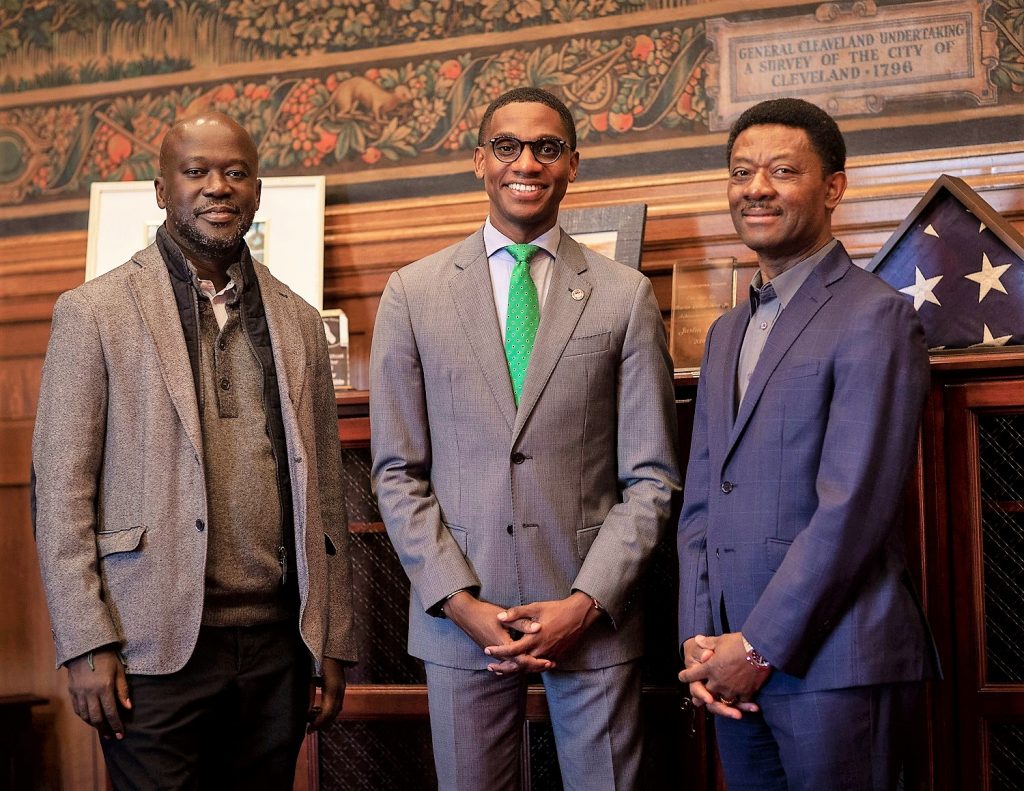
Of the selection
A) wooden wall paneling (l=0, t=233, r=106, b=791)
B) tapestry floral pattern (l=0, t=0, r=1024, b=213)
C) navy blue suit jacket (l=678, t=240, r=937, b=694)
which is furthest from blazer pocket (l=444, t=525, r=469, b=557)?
wooden wall paneling (l=0, t=233, r=106, b=791)

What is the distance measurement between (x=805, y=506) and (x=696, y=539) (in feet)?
0.95

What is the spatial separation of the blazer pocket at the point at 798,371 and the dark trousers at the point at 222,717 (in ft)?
3.60

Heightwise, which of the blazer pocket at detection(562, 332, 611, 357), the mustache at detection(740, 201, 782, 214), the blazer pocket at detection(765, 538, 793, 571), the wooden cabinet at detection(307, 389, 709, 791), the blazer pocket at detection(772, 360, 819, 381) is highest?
the mustache at detection(740, 201, 782, 214)

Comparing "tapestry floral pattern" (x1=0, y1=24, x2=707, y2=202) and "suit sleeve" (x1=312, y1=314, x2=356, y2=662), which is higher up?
"tapestry floral pattern" (x1=0, y1=24, x2=707, y2=202)

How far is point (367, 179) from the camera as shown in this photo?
371 centimetres

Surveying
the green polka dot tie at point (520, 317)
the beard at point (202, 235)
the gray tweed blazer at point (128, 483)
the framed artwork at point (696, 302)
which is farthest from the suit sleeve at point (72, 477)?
the framed artwork at point (696, 302)

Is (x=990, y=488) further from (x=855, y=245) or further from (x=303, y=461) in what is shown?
(x=303, y=461)

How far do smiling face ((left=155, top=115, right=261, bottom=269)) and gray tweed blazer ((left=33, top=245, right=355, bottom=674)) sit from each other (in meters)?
0.12

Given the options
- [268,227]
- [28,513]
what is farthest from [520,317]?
[28,513]

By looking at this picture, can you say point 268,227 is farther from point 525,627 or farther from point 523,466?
point 525,627

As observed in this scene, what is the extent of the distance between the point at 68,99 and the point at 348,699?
2323 mm

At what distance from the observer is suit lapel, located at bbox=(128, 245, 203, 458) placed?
2.23 meters

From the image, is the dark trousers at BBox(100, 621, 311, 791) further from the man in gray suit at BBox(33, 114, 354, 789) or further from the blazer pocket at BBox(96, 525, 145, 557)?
the blazer pocket at BBox(96, 525, 145, 557)

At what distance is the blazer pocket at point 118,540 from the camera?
7.15ft
